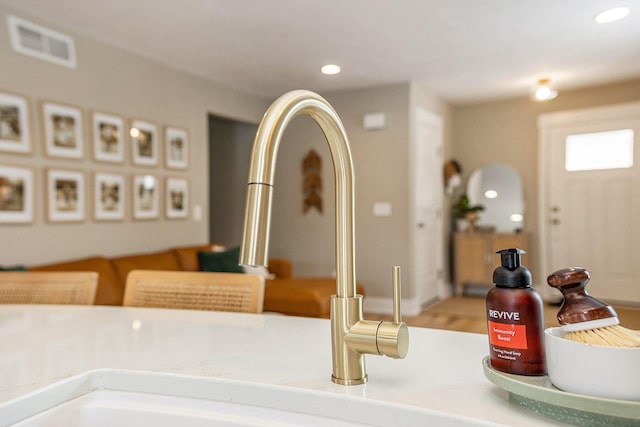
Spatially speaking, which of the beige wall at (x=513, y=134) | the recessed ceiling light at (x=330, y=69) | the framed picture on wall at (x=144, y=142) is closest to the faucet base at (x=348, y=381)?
the framed picture on wall at (x=144, y=142)

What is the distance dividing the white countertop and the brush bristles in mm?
104

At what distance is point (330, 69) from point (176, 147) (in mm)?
1454

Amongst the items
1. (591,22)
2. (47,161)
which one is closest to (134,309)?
(47,161)

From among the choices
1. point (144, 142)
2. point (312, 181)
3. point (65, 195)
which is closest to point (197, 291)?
point (65, 195)

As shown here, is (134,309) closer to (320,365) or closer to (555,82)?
(320,365)

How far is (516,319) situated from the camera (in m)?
0.59

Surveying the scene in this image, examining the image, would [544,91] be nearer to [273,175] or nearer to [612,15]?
[612,15]

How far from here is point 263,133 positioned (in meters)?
0.55

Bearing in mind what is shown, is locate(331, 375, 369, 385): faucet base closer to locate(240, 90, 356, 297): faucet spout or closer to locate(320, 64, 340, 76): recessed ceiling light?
locate(240, 90, 356, 297): faucet spout

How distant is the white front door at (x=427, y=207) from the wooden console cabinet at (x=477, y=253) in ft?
0.70

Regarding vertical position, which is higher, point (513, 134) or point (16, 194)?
point (513, 134)

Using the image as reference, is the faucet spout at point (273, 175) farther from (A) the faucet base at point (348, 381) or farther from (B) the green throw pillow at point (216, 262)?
(B) the green throw pillow at point (216, 262)

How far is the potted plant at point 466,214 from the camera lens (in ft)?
17.8

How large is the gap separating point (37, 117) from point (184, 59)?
125 cm
